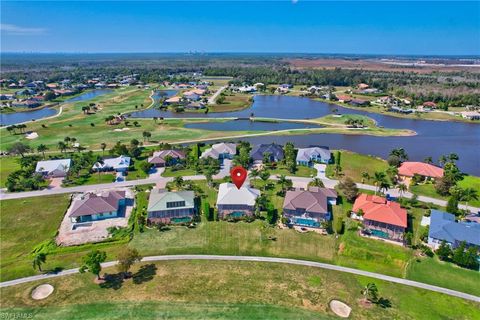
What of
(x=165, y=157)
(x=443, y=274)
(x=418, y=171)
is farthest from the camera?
(x=165, y=157)

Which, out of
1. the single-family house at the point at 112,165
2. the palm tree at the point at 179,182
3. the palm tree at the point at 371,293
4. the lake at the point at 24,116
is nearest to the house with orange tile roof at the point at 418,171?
the palm tree at the point at 371,293

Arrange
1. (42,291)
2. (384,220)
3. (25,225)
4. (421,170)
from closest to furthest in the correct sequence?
(42,291) < (384,220) < (25,225) < (421,170)

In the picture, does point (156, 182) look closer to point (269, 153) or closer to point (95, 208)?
point (95, 208)

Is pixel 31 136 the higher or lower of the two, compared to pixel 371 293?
higher

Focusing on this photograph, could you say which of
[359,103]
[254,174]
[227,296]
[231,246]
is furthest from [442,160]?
[359,103]

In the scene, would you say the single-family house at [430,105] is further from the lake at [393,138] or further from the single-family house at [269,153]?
the single-family house at [269,153]

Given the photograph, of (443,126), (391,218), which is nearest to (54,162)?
(391,218)
